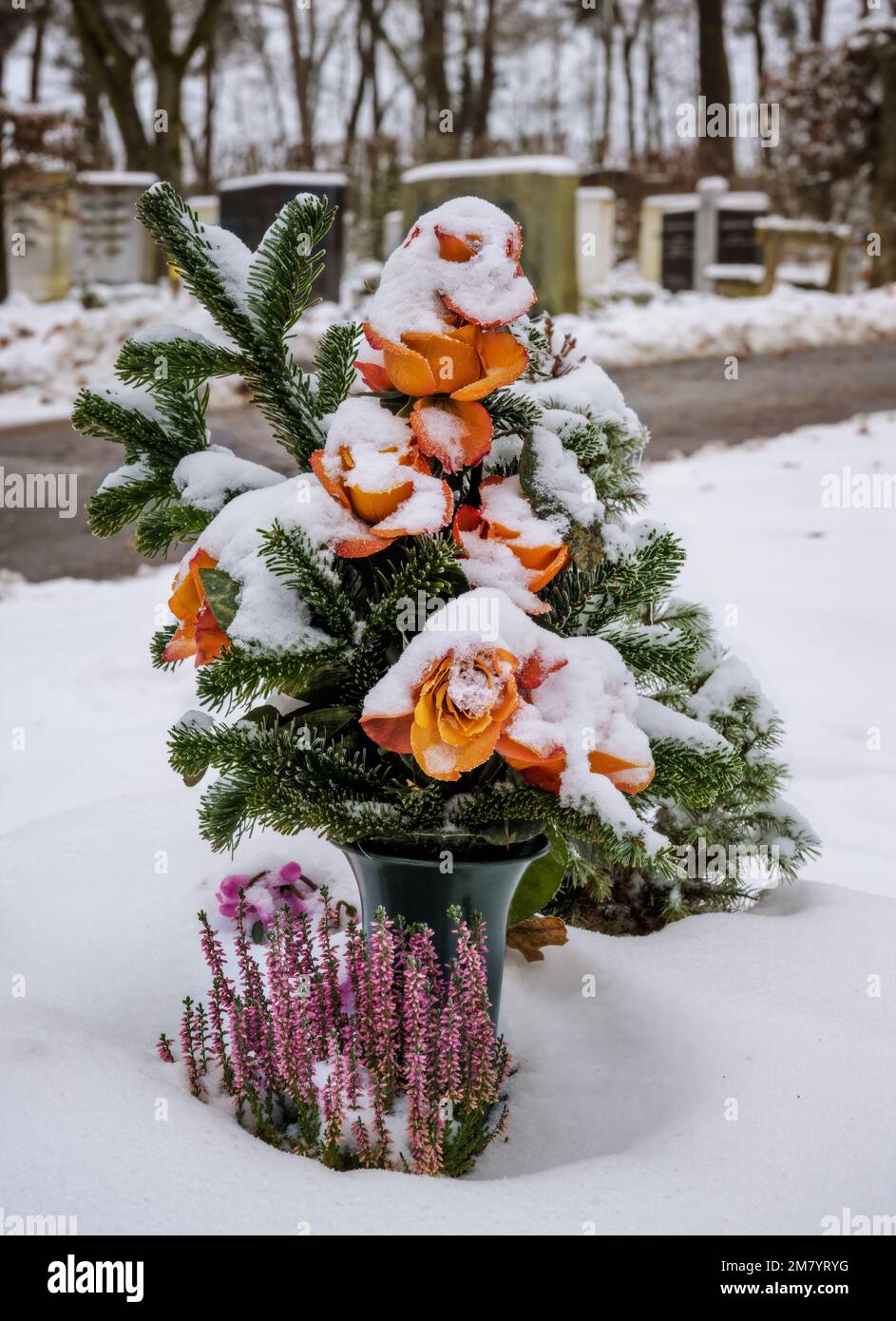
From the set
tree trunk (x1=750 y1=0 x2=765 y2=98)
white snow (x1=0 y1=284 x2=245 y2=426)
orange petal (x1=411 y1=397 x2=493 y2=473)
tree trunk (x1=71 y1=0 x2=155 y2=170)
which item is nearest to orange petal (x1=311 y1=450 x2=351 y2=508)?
orange petal (x1=411 y1=397 x2=493 y2=473)

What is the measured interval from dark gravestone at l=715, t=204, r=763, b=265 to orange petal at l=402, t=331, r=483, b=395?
16881mm

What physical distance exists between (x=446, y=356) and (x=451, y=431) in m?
0.09

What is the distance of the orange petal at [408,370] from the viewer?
145cm

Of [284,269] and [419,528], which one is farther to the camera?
[284,269]

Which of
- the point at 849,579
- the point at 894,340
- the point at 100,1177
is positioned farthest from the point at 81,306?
the point at 100,1177

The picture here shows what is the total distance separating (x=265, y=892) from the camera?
210 centimetres

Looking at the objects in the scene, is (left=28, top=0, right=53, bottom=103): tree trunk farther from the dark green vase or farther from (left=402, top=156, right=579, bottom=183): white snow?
the dark green vase

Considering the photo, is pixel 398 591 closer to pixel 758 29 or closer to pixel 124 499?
pixel 124 499
